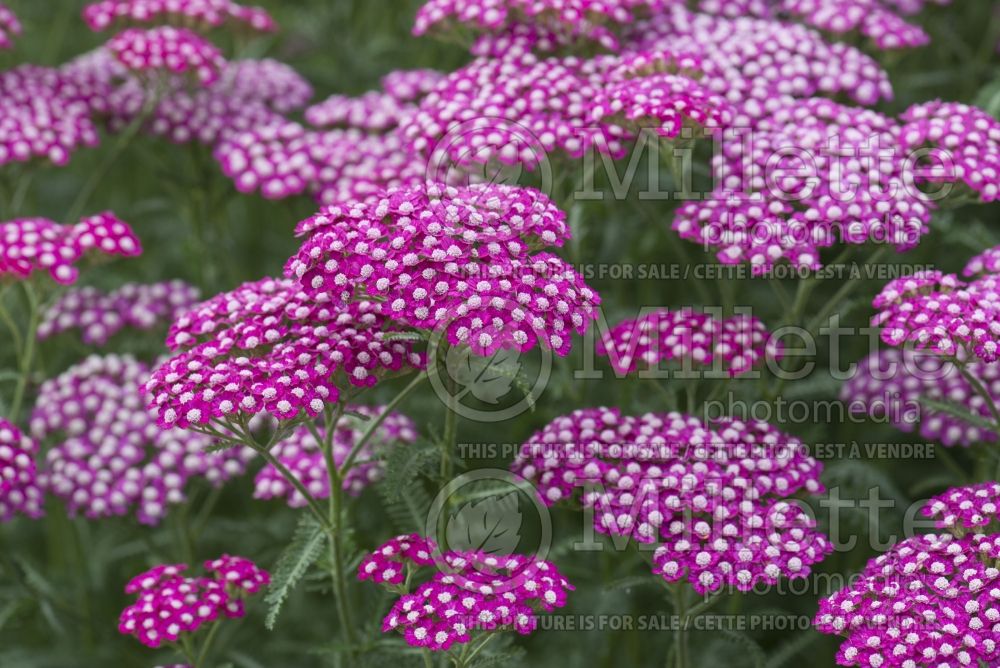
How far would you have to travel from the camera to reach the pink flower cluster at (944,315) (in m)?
3.79

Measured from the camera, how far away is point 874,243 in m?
4.40

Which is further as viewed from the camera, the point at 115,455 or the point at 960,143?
the point at 115,455

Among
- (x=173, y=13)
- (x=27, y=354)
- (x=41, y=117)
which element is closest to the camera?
(x=27, y=354)

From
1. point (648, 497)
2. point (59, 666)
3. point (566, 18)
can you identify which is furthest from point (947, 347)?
point (59, 666)

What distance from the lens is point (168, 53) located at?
5.62 metres

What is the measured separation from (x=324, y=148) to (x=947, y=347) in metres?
2.78

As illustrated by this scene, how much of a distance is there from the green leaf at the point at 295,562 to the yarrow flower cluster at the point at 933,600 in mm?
1546

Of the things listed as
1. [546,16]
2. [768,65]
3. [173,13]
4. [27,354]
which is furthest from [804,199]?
[173,13]

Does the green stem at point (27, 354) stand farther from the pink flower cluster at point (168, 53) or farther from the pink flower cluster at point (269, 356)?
the pink flower cluster at point (168, 53)

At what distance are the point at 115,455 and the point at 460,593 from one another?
189cm

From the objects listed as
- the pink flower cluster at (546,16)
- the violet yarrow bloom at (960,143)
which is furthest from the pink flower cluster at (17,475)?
the violet yarrow bloom at (960,143)

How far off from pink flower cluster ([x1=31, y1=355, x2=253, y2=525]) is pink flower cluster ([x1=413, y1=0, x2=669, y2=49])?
1.96m

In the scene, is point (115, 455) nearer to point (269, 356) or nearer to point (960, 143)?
point (269, 356)

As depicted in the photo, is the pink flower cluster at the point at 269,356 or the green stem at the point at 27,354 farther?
the green stem at the point at 27,354
